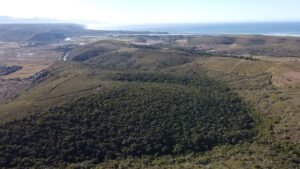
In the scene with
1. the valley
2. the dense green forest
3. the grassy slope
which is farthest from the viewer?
the dense green forest

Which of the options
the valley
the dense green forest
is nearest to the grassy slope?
the valley

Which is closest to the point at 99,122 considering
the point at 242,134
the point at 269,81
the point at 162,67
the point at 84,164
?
the point at 84,164

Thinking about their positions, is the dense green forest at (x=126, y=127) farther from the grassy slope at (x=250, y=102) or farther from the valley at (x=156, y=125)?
the grassy slope at (x=250, y=102)

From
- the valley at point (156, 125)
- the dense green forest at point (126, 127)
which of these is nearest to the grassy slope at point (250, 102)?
the valley at point (156, 125)

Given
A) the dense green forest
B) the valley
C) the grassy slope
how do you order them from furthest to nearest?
the dense green forest < the valley < the grassy slope

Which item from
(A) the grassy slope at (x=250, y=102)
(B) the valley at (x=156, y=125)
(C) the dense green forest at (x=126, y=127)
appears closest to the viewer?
(A) the grassy slope at (x=250, y=102)

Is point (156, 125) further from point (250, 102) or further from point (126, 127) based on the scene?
point (250, 102)

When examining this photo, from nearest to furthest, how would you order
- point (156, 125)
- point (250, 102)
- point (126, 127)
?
point (126, 127)
point (156, 125)
point (250, 102)

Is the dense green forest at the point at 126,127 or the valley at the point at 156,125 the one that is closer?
the valley at the point at 156,125

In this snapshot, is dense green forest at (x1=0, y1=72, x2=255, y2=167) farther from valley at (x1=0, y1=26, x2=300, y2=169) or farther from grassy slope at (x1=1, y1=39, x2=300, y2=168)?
grassy slope at (x1=1, y1=39, x2=300, y2=168)

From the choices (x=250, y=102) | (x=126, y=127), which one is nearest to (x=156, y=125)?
(x=126, y=127)
